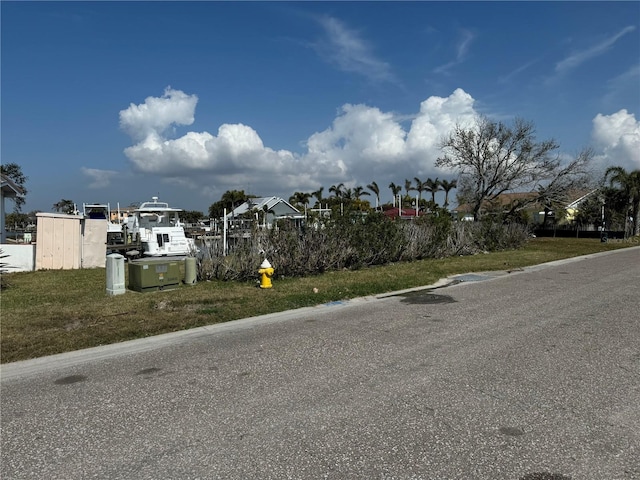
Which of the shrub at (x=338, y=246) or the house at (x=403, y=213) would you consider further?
the house at (x=403, y=213)

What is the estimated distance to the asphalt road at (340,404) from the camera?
307cm

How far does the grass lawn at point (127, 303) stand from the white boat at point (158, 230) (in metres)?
6.68

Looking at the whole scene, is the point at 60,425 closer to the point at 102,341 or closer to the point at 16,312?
the point at 102,341

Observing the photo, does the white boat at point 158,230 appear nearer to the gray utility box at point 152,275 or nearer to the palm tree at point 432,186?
the gray utility box at point 152,275

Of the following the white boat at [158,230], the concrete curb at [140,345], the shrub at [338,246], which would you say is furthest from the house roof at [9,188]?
the concrete curb at [140,345]

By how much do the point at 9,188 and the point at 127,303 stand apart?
46.6ft

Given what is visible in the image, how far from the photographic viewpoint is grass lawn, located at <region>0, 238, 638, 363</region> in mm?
6534

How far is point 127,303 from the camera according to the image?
884 centimetres

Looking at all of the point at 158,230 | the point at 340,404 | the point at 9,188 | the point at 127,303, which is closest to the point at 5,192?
the point at 9,188

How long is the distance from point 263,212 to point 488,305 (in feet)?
27.2

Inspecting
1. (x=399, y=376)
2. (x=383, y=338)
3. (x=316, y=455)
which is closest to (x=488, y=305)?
(x=383, y=338)

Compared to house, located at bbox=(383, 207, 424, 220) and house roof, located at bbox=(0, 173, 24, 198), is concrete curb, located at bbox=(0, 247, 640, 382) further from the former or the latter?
house roof, located at bbox=(0, 173, 24, 198)

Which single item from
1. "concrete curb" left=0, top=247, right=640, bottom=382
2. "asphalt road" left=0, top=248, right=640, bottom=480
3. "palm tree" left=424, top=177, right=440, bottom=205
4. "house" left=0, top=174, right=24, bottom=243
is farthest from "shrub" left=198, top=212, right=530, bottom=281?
"palm tree" left=424, top=177, right=440, bottom=205

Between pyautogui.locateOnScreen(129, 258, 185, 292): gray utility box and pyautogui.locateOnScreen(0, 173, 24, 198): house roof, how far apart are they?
11.7 m
